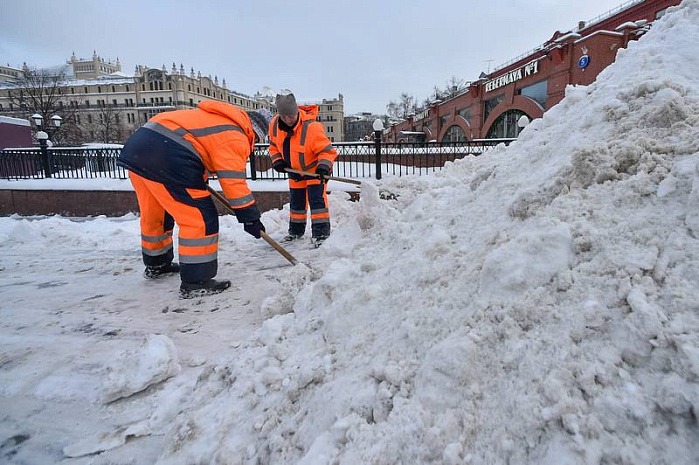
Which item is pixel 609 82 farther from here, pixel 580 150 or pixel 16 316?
pixel 16 316

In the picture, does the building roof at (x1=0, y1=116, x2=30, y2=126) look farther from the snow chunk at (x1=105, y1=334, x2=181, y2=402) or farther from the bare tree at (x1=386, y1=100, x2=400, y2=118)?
the bare tree at (x1=386, y1=100, x2=400, y2=118)

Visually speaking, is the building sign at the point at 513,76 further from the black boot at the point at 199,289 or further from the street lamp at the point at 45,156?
the street lamp at the point at 45,156

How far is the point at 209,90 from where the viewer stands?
6906cm

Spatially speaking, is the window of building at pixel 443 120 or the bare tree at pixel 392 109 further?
the bare tree at pixel 392 109

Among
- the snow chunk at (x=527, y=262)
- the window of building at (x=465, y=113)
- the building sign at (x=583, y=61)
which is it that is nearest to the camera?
the snow chunk at (x=527, y=262)

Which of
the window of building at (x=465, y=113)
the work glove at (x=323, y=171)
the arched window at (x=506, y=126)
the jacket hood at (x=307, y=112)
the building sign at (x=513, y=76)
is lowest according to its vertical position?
the work glove at (x=323, y=171)

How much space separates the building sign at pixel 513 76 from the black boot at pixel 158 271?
1787 centimetres

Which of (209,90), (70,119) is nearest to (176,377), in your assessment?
(70,119)

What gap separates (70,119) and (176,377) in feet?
131

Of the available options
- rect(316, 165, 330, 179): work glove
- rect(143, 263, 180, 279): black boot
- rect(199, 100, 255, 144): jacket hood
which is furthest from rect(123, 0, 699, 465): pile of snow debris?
rect(316, 165, 330, 179): work glove

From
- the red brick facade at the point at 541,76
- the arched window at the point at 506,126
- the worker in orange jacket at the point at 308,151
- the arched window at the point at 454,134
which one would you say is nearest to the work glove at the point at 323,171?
the worker in orange jacket at the point at 308,151

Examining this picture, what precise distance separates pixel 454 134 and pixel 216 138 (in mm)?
25796

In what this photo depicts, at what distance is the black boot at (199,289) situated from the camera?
318cm

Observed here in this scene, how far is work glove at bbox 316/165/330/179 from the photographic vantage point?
4.50 m
